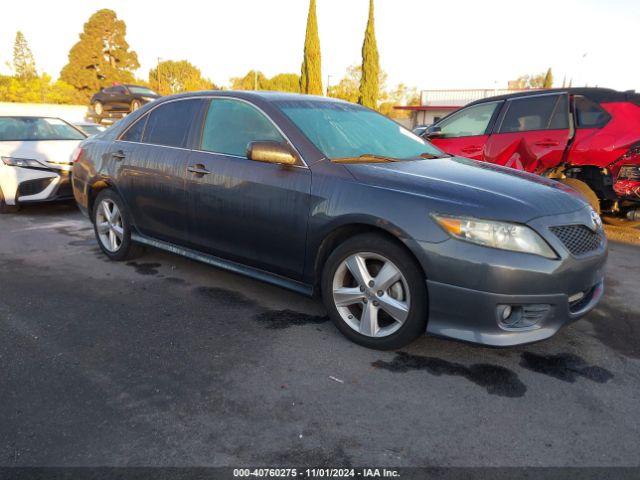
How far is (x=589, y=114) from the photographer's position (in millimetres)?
6070

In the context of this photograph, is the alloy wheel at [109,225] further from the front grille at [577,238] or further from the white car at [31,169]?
the front grille at [577,238]

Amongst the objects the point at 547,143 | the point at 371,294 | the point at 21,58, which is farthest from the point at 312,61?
the point at 21,58

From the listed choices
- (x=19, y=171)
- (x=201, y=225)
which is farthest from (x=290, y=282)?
(x=19, y=171)

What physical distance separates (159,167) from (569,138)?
16.0ft

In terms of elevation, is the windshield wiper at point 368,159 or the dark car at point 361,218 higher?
the windshield wiper at point 368,159

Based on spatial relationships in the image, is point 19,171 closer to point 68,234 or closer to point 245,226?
point 68,234

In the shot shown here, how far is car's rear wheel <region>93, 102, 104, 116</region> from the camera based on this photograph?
2370cm

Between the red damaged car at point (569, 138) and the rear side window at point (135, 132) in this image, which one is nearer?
the rear side window at point (135, 132)

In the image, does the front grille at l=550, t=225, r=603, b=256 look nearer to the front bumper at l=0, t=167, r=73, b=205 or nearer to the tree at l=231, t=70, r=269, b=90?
the front bumper at l=0, t=167, r=73, b=205

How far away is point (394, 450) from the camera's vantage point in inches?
86.7

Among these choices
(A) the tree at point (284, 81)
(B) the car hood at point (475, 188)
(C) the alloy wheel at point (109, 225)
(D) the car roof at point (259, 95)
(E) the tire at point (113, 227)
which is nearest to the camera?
(B) the car hood at point (475, 188)

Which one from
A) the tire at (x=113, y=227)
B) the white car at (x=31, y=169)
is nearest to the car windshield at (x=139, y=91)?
the white car at (x=31, y=169)

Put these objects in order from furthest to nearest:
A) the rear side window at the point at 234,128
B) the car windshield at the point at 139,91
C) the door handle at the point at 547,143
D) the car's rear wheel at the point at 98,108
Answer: the car's rear wheel at the point at 98,108, the car windshield at the point at 139,91, the door handle at the point at 547,143, the rear side window at the point at 234,128

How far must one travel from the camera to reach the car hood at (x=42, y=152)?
6.98 meters
